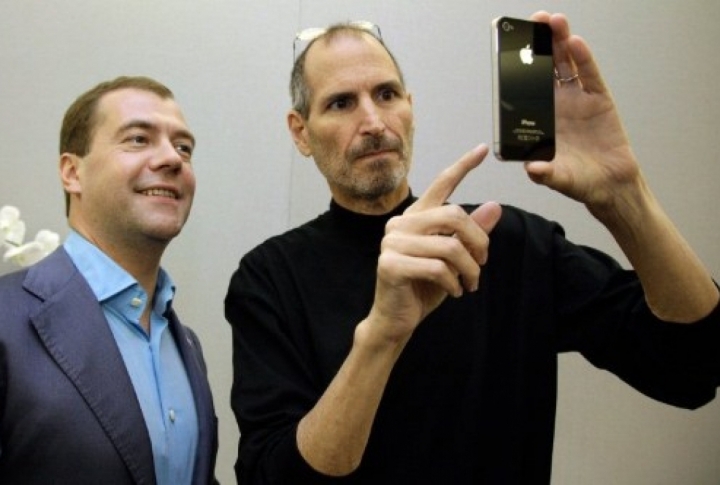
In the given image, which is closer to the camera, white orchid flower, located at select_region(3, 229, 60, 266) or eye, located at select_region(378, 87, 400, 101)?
eye, located at select_region(378, 87, 400, 101)

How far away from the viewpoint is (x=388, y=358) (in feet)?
2.41

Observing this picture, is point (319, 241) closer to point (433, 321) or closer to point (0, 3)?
point (433, 321)

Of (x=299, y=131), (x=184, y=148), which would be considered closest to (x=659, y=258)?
(x=299, y=131)

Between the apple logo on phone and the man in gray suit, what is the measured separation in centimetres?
70

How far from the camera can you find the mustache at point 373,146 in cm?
102

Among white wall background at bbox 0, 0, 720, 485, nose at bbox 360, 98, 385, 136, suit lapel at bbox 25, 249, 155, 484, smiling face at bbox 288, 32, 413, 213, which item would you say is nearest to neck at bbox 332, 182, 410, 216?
smiling face at bbox 288, 32, 413, 213

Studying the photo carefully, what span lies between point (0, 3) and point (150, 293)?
0.84 meters

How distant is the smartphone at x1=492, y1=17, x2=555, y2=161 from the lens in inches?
27.9

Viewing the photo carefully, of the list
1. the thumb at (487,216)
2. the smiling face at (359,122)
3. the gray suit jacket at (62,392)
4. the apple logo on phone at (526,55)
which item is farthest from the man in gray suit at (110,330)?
the apple logo on phone at (526,55)

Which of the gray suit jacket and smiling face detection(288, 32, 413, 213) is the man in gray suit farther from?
smiling face detection(288, 32, 413, 213)

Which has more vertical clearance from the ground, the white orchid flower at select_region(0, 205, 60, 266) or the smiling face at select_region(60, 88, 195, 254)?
the smiling face at select_region(60, 88, 195, 254)

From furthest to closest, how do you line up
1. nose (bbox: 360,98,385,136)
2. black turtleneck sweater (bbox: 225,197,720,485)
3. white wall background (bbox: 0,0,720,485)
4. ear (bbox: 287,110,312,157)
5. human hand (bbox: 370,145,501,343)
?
1. white wall background (bbox: 0,0,720,485)
2. ear (bbox: 287,110,312,157)
3. nose (bbox: 360,98,385,136)
4. black turtleneck sweater (bbox: 225,197,720,485)
5. human hand (bbox: 370,145,501,343)

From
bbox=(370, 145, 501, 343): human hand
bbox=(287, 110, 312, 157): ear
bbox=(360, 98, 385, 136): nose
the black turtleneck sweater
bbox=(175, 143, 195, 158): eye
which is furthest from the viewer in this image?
bbox=(175, 143, 195, 158): eye

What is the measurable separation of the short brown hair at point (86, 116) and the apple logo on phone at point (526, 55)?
0.79 m
